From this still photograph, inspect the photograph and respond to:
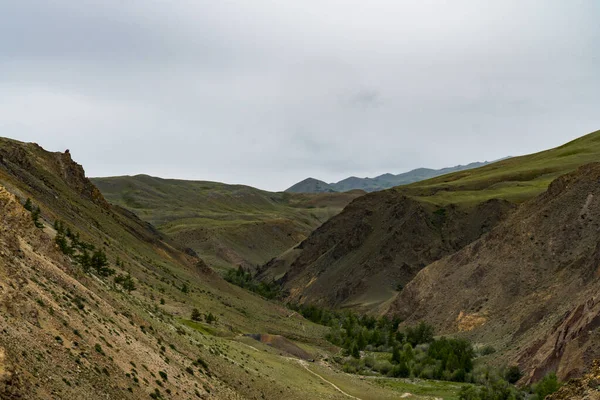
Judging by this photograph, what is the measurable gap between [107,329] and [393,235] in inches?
3568

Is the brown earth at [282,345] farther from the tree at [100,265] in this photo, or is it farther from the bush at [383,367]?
the tree at [100,265]

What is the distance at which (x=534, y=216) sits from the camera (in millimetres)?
80188

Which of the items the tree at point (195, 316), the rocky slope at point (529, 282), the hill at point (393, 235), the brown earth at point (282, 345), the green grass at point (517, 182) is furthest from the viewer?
the green grass at point (517, 182)

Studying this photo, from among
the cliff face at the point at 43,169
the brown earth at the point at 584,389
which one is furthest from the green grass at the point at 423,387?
the cliff face at the point at 43,169

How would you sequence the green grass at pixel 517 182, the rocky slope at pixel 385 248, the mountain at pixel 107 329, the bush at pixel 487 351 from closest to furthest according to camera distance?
1. the mountain at pixel 107 329
2. the bush at pixel 487 351
3. the rocky slope at pixel 385 248
4. the green grass at pixel 517 182

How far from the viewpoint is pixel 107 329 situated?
26766mm

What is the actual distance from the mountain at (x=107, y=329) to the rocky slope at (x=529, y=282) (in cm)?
1661

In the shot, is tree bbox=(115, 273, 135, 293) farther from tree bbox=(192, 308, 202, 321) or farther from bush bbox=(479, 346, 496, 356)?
bush bbox=(479, 346, 496, 356)

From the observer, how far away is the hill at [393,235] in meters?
107

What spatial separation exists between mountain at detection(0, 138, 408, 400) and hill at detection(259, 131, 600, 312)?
36.8 metres

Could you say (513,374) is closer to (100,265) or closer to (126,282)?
(126,282)

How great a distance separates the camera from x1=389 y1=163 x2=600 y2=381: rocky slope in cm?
5166

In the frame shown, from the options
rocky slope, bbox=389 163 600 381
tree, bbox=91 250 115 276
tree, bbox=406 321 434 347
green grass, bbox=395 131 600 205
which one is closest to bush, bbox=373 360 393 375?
tree, bbox=406 321 434 347

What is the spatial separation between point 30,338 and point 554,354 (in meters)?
39.5
